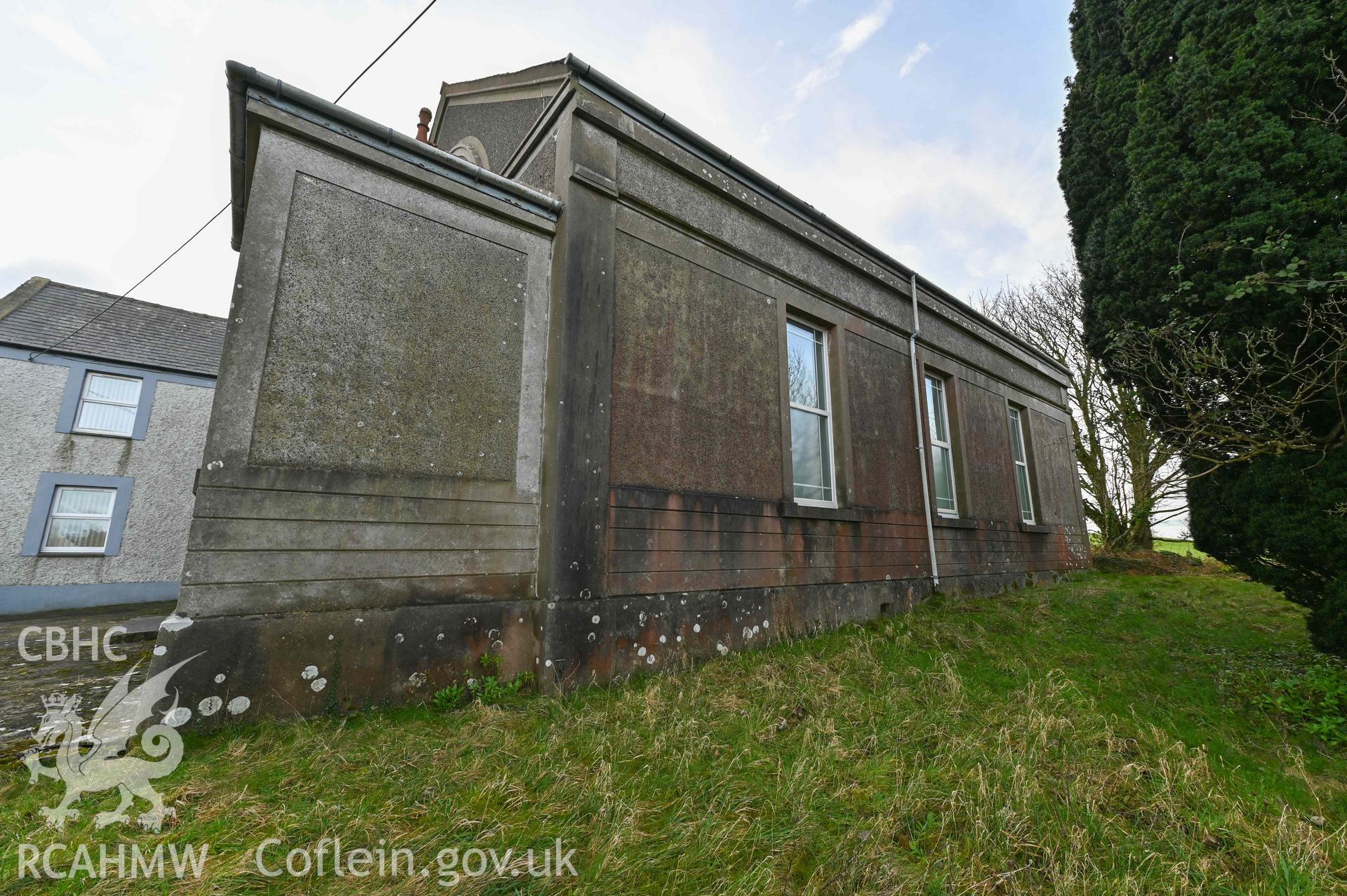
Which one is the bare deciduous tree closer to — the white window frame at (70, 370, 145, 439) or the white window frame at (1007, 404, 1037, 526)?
the white window frame at (1007, 404, 1037, 526)

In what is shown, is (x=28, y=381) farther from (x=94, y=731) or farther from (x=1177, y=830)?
(x=1177, y=830)

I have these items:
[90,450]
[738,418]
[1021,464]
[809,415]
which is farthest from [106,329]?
[1021,464]

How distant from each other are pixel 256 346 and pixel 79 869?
106 inches

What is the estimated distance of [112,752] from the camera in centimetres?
269

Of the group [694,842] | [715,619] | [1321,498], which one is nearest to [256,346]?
[694,842]

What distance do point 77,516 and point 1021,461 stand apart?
19103mm

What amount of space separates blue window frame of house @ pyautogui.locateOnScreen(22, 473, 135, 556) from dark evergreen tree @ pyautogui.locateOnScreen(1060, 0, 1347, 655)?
57.2ft

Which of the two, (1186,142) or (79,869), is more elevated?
(1186,142)

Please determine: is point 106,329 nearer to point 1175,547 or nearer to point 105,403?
point 105,403

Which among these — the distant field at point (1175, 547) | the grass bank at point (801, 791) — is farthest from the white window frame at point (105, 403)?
the distant field at point (1175, 547)

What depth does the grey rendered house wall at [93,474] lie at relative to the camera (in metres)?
10.5

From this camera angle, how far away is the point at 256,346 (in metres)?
3.45

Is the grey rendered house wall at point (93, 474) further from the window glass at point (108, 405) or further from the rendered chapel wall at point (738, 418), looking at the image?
the rendered chapel wall at point (738, 418)

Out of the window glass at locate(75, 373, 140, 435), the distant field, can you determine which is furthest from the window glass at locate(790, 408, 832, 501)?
the distant field
